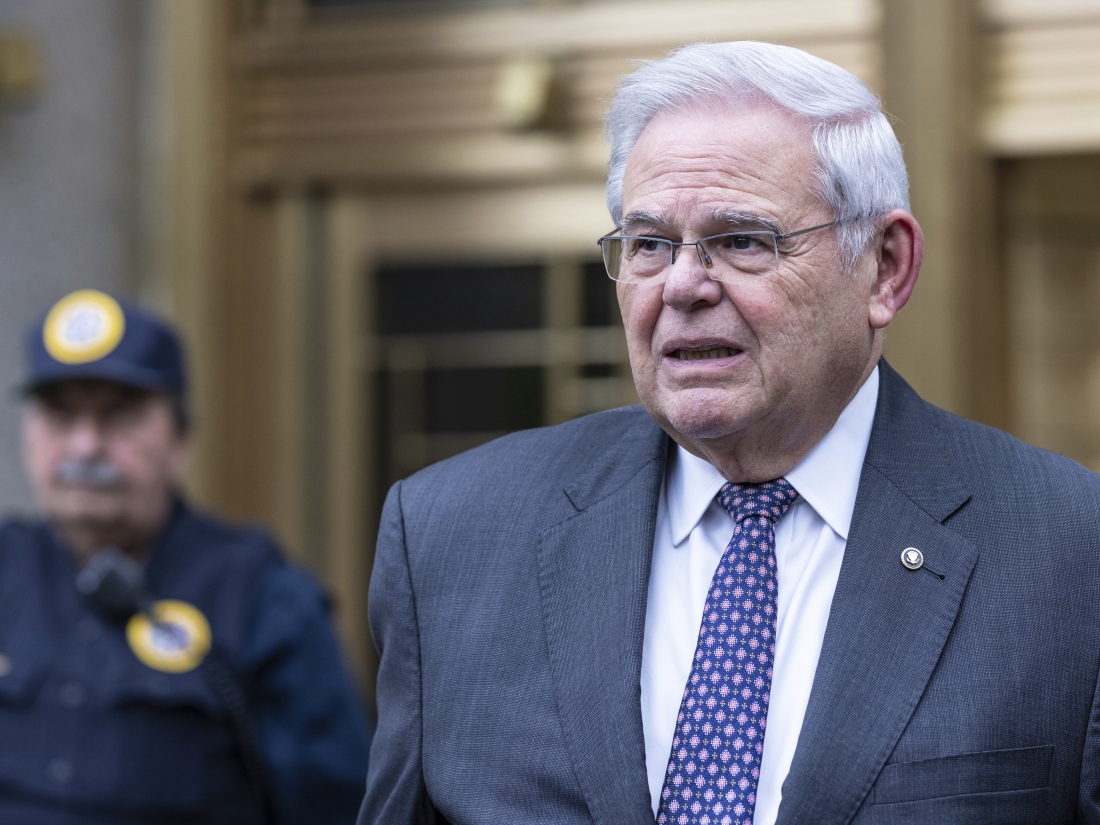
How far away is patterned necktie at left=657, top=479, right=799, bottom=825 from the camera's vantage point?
1.59 metres

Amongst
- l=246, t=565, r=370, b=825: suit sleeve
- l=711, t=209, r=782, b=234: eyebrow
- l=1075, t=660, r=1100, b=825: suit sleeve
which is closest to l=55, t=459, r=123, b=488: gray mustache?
l=246, t=565, r=370, b=825: suit sleeve

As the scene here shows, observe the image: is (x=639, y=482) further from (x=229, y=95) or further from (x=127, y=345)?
(x=229, y=95)

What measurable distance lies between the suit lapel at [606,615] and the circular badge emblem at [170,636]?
1.32m

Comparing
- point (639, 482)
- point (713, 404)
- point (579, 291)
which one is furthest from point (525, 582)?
point (579, 291)

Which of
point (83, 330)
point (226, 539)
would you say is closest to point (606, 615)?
point (226, 539)

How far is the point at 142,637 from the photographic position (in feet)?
9.54

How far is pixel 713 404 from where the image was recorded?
5.40ft

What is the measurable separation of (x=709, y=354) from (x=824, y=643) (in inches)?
13.9

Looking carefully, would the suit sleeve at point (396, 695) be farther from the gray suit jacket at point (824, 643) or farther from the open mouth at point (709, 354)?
the open mouth at point (709, 354)

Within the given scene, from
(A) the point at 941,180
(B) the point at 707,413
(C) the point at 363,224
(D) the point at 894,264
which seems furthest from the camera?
(C) the point at 363,224

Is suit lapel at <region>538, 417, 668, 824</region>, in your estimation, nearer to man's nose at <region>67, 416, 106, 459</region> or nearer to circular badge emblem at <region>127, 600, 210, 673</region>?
circular badge emblem at <region>127, 600, 210, 673</region>

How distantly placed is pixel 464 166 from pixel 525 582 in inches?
101

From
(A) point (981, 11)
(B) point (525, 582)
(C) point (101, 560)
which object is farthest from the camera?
(A) point (981, 11)

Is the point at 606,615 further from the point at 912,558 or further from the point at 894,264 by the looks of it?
the point at 894,264
